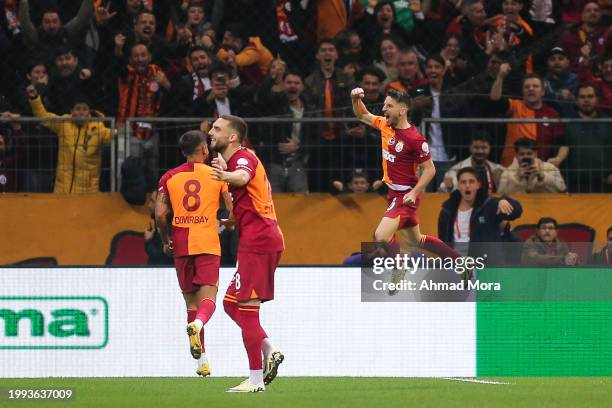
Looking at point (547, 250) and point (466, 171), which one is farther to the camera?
point (466, 171)

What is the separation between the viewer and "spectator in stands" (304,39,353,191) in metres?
14.6

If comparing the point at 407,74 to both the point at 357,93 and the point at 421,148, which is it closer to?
the point at 421,148

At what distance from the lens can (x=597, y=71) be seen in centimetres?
1558

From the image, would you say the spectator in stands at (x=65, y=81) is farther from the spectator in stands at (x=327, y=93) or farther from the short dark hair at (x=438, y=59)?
the short dark hair at (x=438, y=59)

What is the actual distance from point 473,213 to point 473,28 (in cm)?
305

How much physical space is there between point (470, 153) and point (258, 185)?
4.97 metres

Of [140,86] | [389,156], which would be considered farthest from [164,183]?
[140,86]

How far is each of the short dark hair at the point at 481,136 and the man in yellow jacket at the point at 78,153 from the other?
3926 millimetres

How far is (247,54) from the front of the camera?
1562 centimetres

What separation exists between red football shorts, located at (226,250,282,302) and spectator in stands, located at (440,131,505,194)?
15.6 feet

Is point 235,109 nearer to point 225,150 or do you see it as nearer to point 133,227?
point 133,227

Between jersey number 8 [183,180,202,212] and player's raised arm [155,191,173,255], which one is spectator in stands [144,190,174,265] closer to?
player's raised arm [155,191,173,255]

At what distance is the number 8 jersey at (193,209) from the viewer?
1106 cm

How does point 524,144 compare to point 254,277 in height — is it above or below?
above
